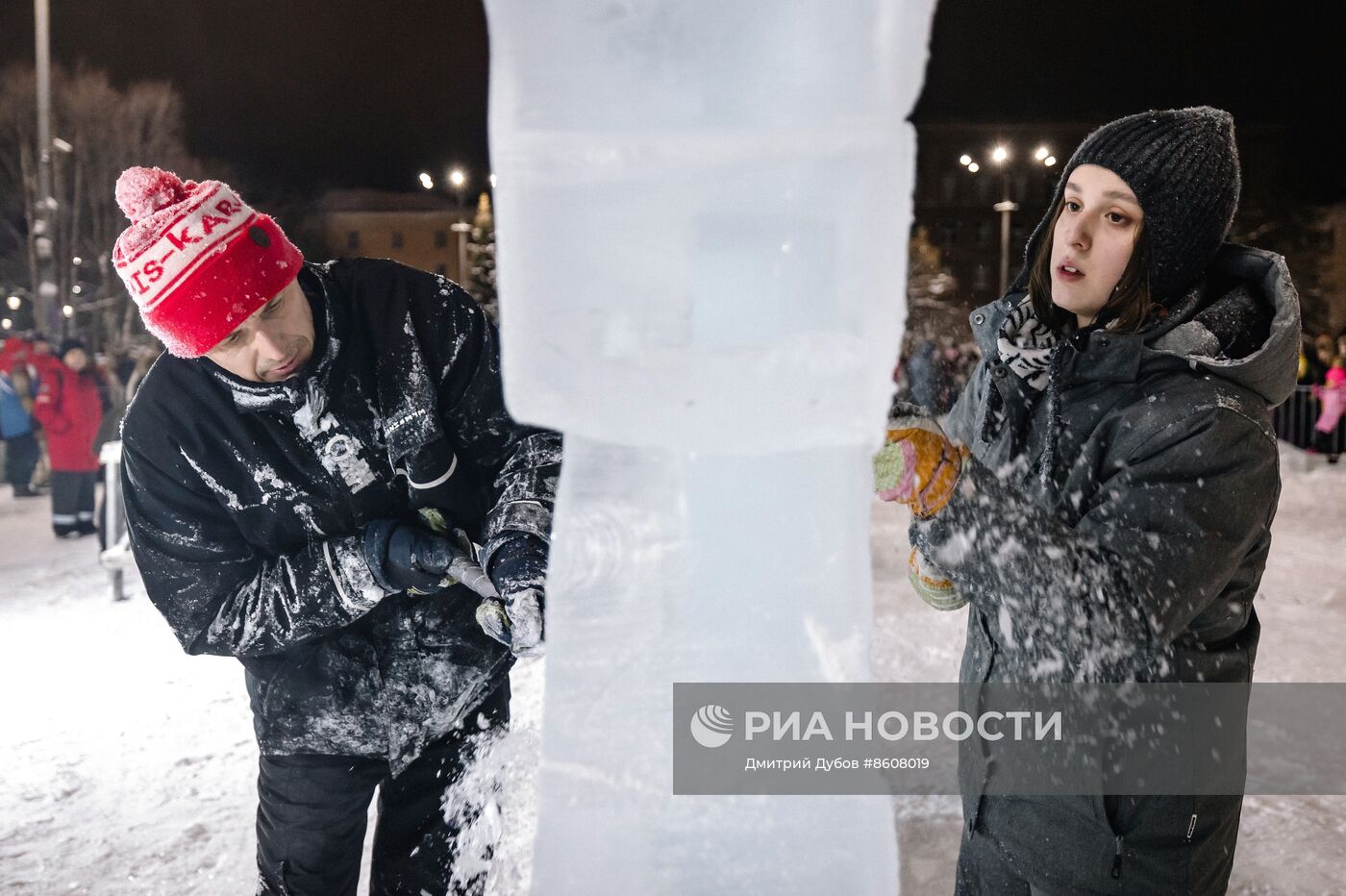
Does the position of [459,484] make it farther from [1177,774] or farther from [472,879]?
[1177,774]

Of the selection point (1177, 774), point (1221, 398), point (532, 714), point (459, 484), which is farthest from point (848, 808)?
point (532, 714)

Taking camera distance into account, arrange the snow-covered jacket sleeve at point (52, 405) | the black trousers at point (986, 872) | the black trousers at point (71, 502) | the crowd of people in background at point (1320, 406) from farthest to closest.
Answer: the crowd of people in background at point (1320, 406)
the snow-covered jacket sleeve at point (52, 405)
the black trousers at point (71, 502)
the black trousers at point (986, 872)

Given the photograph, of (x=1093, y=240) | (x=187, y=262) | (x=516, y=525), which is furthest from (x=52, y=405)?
(x=1093, y=240)

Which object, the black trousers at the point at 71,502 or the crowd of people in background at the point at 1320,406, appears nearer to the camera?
the black trousers at the point at 71,502

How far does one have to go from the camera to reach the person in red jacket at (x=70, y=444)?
6.97 meters

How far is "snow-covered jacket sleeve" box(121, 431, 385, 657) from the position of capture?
1.67 metres

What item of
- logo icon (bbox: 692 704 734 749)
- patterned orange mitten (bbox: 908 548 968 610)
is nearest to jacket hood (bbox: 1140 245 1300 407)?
patterned orange mitten (bbox: 908 548 968 610)

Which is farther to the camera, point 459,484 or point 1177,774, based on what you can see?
point 459,484

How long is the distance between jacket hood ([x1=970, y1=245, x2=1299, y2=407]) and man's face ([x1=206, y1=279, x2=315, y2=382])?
1.29 metres

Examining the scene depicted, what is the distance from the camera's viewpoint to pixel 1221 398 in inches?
47.6

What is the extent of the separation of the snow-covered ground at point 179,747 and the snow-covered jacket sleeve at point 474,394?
68 cm

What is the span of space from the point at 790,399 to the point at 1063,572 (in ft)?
1.39

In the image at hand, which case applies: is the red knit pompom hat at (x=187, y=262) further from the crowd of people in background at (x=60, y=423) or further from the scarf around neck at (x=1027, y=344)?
the crowd of people in background at (x=60, y=423)

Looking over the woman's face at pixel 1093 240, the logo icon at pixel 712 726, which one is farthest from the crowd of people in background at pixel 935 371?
the logo icon at pixel 712 726
